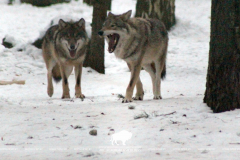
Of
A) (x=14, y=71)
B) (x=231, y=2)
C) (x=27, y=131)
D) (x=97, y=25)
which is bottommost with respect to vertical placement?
(x=14, y=71)

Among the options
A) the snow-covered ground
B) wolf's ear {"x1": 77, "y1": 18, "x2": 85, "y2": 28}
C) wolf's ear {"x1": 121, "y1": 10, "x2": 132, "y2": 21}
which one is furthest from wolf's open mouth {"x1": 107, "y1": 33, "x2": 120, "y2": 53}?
wolf's ear {"x1": 77, "y1": 18, "x2": 85, "y2": 28}

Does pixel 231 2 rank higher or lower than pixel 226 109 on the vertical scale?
higher

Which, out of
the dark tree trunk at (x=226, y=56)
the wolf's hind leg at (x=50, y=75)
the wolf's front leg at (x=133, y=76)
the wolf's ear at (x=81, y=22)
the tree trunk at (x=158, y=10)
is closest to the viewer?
the dark tree trunk at (x=226, y=56)

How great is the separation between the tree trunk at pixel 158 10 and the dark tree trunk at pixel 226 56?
8.39 meters

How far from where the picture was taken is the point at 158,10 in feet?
47.6

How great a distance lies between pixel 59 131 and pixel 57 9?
48.8 ft

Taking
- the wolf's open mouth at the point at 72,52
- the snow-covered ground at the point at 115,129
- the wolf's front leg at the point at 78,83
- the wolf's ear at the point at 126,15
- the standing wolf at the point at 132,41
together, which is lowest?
the wolf's front leg at the point at 78,83

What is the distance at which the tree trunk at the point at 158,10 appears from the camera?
43.8 ft

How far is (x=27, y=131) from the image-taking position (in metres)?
4.46

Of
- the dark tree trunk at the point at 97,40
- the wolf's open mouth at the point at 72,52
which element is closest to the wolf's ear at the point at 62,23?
the wolf's open mouth at the point at 72,52

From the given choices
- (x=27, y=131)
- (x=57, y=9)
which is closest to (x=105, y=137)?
(x=27, y=131)

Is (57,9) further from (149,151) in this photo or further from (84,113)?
(149,151)

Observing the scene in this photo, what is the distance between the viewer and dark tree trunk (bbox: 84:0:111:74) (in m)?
10.7

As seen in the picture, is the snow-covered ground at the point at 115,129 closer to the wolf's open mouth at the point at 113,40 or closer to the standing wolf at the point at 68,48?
the standing wolf at the point at 68,48
